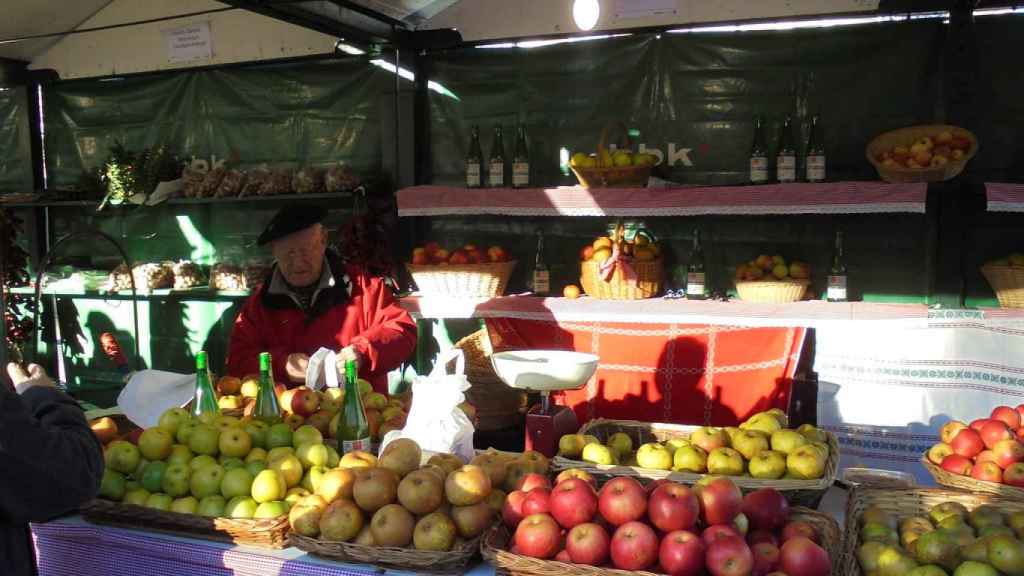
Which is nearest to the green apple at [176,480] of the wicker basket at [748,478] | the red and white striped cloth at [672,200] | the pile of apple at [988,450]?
the wicker basket at [748,478]

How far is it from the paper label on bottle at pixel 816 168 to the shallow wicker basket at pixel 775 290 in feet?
1.82

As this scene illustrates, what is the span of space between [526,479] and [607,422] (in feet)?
2.73

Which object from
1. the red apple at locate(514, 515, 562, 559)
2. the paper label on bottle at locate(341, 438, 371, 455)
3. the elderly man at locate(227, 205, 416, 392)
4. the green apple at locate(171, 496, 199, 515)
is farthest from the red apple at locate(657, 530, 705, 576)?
the elderly man at locate(227, 205, 416, 392)

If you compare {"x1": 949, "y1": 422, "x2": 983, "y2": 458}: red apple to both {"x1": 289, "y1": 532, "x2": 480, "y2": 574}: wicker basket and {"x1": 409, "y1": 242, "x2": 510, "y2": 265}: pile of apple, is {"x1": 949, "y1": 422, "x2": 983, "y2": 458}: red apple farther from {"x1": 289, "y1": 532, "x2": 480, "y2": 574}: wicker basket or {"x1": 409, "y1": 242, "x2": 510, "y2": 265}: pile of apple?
{"x1": 409, "y1": 242, "x2": 510, "y2": 265}: pile of apple

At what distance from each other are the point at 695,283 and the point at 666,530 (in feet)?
10.3

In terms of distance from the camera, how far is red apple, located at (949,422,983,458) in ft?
8.19

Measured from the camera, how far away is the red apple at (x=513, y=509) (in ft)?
5.99

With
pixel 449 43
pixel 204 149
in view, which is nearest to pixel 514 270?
pixel 449 43

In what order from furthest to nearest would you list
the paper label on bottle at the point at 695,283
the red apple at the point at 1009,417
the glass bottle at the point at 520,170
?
the glass bottle at the point at 520,170 → the paper label on bottle at the point at 695,283 → the red apple at the point at 1009,417

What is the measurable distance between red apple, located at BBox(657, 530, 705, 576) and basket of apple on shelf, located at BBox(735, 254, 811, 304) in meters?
3.01

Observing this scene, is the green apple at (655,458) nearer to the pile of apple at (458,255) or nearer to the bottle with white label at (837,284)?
the bottle with white label at (837,284)

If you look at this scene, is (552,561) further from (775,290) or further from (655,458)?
(775,290)

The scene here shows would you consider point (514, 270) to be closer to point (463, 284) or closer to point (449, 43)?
point (463, 284)

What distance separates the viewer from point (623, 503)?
67.5 inches
